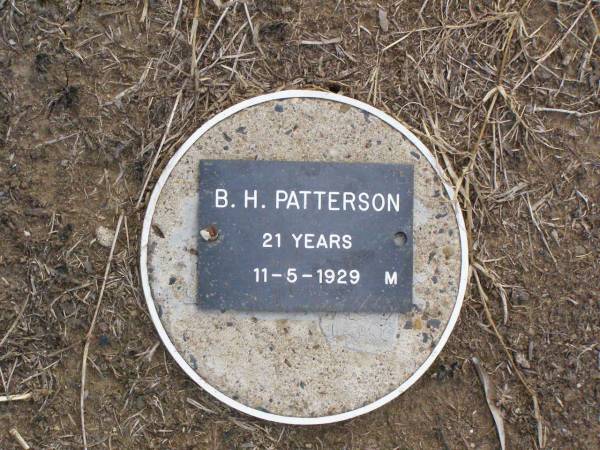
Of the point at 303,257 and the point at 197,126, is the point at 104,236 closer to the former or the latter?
the point at 197,126

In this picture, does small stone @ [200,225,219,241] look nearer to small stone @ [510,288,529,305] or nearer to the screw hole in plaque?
the screw hole in plaque

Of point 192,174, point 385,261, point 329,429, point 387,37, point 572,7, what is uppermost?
point 572,7

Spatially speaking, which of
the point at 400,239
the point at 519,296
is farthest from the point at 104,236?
the point at 519,296

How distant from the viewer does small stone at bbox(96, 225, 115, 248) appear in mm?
1475

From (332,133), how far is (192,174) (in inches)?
15.8

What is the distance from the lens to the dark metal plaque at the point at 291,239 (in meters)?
1.43

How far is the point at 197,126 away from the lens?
4.84 ft

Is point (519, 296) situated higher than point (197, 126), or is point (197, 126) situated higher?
point (197, 126)

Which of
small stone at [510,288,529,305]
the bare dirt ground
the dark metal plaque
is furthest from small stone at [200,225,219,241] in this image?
small stone at [510,288,529,305]

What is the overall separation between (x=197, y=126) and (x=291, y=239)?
1.36 ft

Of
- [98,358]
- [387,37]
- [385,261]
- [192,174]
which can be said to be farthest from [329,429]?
[387,37]

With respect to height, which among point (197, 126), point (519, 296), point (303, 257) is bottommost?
point (519, 296)

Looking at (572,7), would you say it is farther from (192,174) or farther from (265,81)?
(192,174)

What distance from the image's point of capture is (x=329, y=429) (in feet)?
4.84
